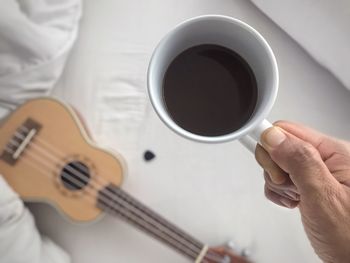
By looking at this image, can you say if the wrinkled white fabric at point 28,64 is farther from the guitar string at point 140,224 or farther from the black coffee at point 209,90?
the black coffee at point 209,90

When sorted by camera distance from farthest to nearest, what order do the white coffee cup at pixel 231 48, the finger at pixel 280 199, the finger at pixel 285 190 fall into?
the finger at pixel 280 199, the finger at pixel 285 190, the white coffee cup at pixel 231 48

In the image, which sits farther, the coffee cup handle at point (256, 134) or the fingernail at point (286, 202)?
the fingernail at point (286, 202)

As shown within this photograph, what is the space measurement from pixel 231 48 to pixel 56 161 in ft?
1.66

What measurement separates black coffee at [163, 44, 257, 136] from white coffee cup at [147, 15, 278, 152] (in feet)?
0.04

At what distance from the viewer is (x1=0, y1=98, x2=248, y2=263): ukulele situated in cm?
94

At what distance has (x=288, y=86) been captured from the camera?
3.22ft

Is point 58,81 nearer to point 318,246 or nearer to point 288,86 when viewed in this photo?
point 288,86

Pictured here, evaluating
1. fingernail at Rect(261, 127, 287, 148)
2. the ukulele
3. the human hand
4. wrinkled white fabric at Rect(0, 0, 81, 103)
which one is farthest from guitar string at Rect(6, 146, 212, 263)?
fingernail at Rect(261, 127, 287, 148)

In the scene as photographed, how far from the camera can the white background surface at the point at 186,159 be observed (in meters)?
0.97

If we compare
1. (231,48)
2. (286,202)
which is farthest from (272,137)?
(286,202)

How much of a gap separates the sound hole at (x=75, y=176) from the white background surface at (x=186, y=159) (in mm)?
91

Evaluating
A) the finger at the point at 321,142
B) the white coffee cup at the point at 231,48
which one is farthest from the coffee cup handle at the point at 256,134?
the finger at the point at 321,142

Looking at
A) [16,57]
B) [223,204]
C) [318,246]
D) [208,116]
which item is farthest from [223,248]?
[16,57]

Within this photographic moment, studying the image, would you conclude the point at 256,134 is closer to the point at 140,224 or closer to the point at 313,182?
the point at 313,182
